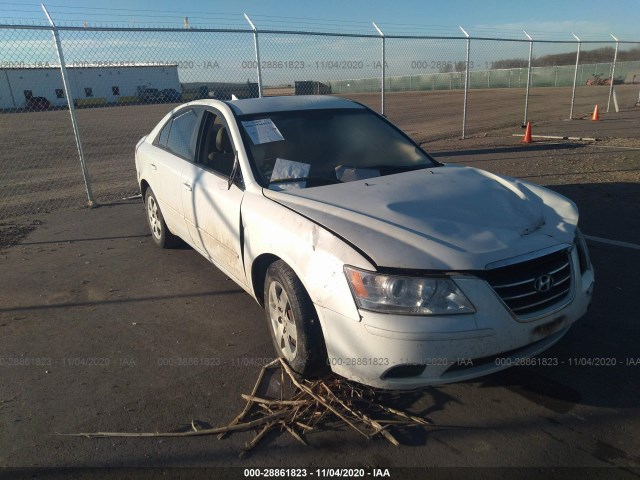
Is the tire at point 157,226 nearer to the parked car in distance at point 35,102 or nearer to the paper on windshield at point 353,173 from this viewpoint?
the paper on windshield at point 353,173

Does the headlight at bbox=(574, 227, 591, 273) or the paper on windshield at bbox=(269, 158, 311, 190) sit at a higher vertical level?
the paper on windshield at bbox=(269, 158, 311, 190)

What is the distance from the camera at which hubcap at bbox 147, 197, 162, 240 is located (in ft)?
18.0

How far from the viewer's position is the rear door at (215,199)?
356cm

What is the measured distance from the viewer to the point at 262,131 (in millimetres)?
3791

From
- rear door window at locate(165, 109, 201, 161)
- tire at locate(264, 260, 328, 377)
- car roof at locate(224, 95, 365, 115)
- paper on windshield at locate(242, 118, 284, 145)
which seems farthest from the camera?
rear door window at locate(165, 109, 201, 161)

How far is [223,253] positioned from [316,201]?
1068 mm

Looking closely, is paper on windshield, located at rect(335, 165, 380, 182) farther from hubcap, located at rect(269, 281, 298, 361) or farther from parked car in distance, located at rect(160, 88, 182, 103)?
parked car in distance, located at rect(160, 88, 182, 103)

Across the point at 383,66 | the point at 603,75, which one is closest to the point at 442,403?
the point at 383,66

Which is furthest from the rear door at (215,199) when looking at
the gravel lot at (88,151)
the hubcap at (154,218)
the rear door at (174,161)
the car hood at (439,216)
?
the gravel lot at (88,151)

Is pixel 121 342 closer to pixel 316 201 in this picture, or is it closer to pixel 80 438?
pixel 80 438

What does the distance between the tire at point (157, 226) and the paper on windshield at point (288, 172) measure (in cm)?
224

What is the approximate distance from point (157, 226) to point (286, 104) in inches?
92.1

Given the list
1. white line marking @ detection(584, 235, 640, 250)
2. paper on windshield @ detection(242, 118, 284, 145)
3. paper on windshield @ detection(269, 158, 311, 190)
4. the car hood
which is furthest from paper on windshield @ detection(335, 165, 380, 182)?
white line marking @ detection(584, 235, 640, 250)

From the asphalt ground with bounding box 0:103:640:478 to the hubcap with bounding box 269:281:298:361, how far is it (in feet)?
0.96
